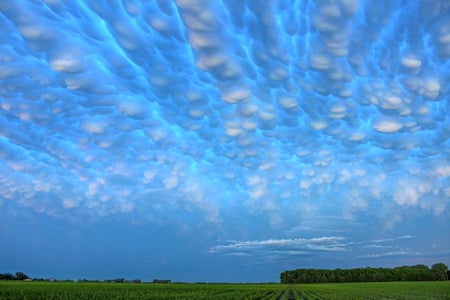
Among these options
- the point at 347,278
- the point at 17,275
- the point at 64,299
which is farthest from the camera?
the point at 347,278

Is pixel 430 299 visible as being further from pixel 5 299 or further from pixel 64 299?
pixel 5 299

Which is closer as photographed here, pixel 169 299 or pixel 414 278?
pixel 169 299

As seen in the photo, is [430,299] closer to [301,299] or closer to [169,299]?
[301,299]

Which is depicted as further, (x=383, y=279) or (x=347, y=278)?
(x=347, y=278)

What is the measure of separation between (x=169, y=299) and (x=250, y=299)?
29.0 ft

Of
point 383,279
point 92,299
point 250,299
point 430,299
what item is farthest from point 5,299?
point 383,279

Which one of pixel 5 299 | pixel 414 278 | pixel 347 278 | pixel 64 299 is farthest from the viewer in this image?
pixel 347 278

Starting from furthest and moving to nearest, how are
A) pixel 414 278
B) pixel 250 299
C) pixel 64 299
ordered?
pixel 414 278 → pixel 250 299 → pixel 64 299

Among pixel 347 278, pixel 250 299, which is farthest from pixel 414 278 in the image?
pixel 250 299

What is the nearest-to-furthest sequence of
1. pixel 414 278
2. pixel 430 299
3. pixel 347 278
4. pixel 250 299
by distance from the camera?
pixel 250 299, pixel 430 299, pixel 414 278, pixel 347 278

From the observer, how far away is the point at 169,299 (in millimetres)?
39219

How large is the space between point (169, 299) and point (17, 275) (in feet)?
484

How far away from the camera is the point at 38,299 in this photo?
36438 mm

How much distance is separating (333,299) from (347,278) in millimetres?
167997
